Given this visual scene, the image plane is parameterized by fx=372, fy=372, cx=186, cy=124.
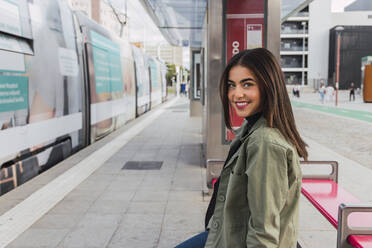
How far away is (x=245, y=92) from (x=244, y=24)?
180 inches

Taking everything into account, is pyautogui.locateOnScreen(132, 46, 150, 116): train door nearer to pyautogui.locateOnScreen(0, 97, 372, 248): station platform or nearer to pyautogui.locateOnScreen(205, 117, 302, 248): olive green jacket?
pyautogui.locateOnScreen(0, 97, 372, 248): station platform

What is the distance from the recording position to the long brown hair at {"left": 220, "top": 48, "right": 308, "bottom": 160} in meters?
1.56

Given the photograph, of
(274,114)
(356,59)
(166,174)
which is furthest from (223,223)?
(356,59)

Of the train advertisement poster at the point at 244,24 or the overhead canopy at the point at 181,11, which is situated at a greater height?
the overhead canopy at the point at 181,11

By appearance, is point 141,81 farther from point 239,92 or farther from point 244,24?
point 239,92

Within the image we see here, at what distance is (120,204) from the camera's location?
4730mm

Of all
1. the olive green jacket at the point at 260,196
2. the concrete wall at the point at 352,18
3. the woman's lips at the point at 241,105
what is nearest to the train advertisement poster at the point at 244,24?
the woman's lips at the point at 241,105

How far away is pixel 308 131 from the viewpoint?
12305 millimetres

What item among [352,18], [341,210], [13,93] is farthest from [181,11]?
[352,18]

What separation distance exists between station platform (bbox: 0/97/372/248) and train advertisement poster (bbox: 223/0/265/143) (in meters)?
1.75

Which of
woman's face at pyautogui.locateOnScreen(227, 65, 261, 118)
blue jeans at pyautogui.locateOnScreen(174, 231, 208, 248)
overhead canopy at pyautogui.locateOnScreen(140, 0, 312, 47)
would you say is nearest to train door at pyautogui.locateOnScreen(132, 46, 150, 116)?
overhead canopy at pyautogui.locateOnScreen(140, 0, 312, 47)

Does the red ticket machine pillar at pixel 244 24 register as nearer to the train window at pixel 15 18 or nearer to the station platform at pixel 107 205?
the station platform at pixel 107 205

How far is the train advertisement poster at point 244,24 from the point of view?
230 inches

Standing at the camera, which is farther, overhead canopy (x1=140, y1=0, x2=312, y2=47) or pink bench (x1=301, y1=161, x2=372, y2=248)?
overhead canopy (x1=140, y1=0, x2=312, y2=47)
